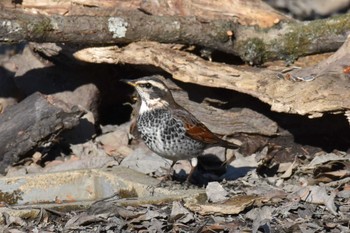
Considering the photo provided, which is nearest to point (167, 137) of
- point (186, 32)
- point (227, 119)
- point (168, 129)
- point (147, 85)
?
point (168, 129)

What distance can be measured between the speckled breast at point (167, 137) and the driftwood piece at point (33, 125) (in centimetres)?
106

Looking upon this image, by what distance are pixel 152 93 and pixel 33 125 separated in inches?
56.8

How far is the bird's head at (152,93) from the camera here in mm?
10172

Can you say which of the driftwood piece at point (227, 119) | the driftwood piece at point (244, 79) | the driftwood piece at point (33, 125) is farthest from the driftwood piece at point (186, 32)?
the driftwood piece at point (33, 125)

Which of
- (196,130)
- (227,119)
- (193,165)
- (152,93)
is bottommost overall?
(193,165)

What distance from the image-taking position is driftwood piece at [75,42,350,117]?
30.7 feet

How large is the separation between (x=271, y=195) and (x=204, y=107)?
7.73ft

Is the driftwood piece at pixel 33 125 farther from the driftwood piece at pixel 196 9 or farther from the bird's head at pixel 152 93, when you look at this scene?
the driftwood piece at pixel 196 9

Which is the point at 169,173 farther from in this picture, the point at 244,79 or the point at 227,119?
the point at 244,79

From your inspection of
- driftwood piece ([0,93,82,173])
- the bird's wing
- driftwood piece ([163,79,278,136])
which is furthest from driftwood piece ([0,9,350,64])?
the bird's wing

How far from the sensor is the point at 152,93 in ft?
33.4

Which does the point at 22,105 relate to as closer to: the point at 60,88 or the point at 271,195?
the point at 60,88


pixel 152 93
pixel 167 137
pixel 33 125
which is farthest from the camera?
pixel 33 125

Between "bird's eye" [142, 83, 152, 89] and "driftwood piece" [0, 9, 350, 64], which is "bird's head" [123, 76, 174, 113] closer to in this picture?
"bird's eye" [142, 83, 152, 89]
